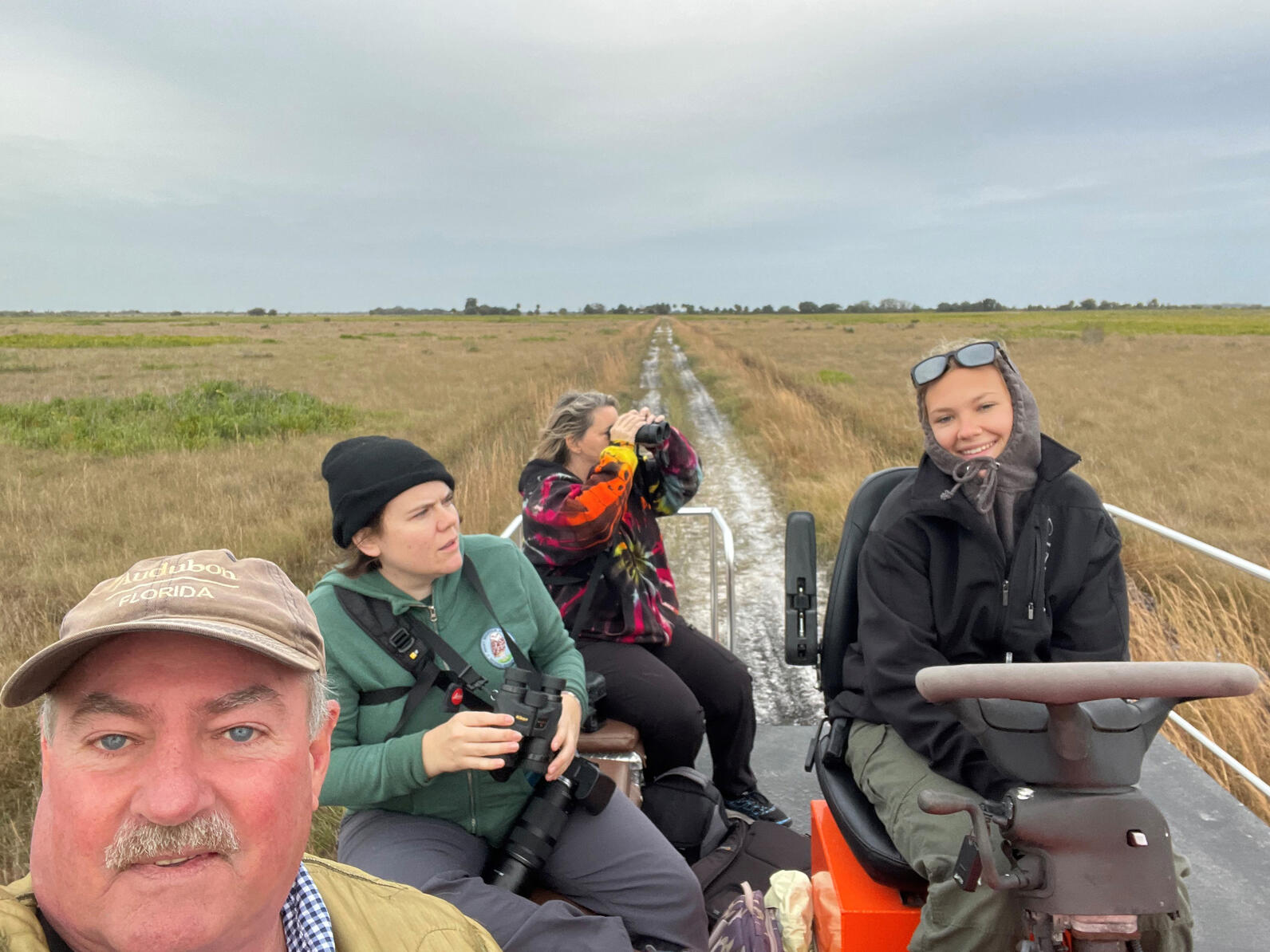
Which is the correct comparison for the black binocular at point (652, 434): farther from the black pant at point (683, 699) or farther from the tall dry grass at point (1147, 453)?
the tall dry grass at point (1147, 453)

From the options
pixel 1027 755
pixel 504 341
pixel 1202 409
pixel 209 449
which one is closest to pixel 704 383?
pixel 1202 409

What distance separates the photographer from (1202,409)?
659 inches

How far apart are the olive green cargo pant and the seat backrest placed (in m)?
0.27

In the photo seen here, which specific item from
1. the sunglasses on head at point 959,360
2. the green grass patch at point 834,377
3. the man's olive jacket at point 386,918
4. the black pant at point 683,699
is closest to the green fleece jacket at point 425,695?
the black pant at point 683,699

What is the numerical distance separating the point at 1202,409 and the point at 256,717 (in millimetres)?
19223

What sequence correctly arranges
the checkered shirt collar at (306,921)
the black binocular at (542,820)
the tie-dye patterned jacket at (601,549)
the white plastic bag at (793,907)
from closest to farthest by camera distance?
the checkered shirt collar at (306,921) < the black binocular at (542,820) < the white plastic bag at (793,907) < the tie-dye patterned jacket at (601,549)

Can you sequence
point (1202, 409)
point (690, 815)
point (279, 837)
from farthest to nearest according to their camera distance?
point (1202, 409)
point (690, 815)
point (279, 837)

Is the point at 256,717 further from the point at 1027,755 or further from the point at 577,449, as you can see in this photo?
the point at 577,449

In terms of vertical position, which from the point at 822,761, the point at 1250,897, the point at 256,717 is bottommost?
the point at 1250,897

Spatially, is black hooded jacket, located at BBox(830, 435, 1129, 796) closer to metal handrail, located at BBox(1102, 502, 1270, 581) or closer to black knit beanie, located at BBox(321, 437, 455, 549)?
metal handrail, located at BBox(1102, 502, 1270, 581)

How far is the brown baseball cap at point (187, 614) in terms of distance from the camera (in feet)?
3.18

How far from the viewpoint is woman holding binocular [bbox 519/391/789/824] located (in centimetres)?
295

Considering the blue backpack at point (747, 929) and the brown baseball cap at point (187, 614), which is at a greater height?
the brown baseball cap at point (187, 614)

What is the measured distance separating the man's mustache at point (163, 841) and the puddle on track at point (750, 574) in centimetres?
315
